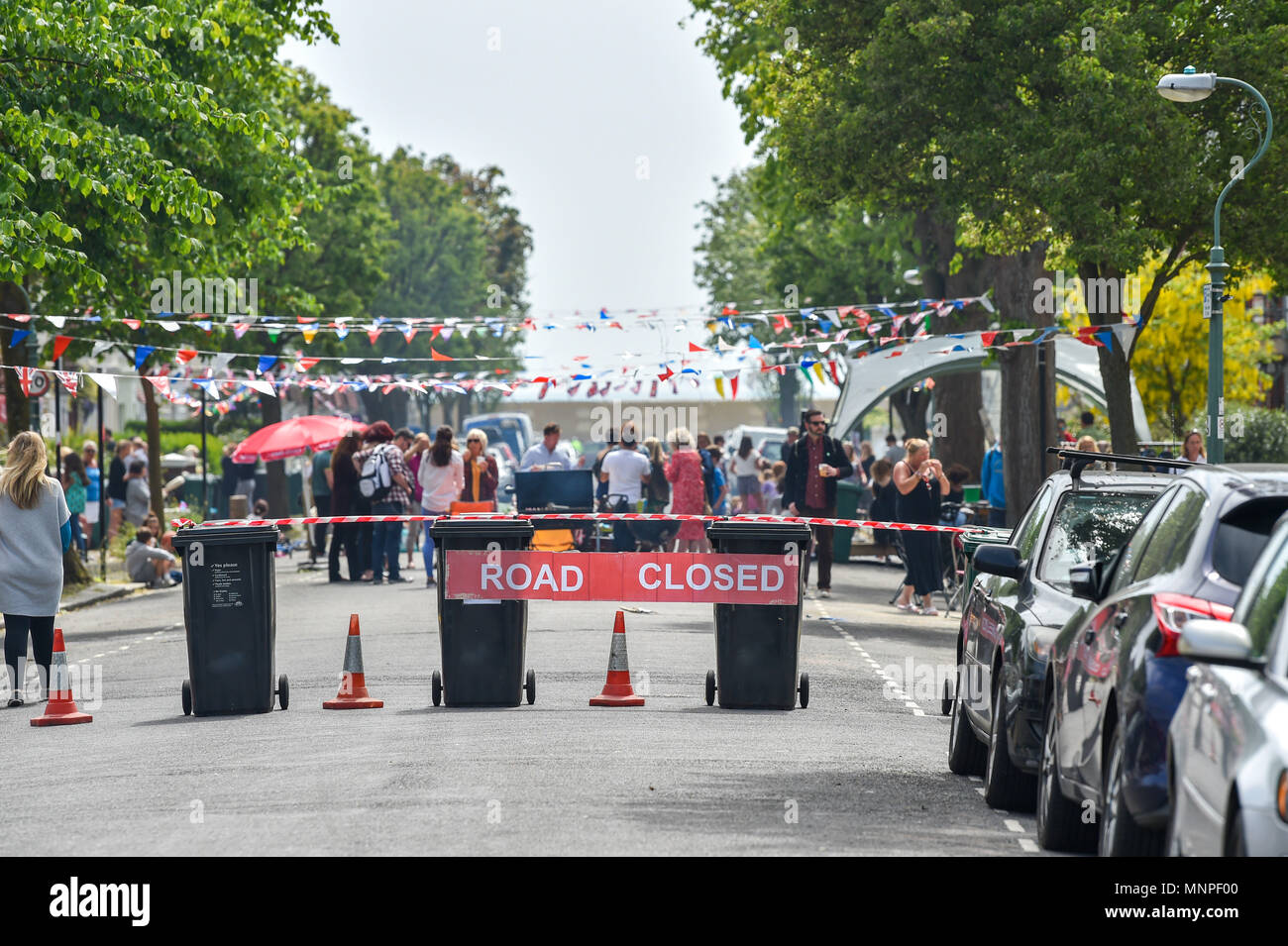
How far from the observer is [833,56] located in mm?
23406

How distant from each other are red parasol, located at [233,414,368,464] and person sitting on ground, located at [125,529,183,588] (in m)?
3.56

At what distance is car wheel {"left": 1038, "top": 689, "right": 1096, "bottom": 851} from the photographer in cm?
752

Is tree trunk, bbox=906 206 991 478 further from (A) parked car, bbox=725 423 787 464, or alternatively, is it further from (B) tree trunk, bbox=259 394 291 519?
(B) tree trunk, bbox=259 394 291 519

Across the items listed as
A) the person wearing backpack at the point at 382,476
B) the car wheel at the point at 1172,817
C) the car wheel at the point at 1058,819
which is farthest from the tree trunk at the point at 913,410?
the car wheel at the point at 1172,817

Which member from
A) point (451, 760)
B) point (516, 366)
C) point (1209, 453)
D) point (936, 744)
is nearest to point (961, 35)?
point (1209, 453)

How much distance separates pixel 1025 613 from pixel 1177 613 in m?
2.51

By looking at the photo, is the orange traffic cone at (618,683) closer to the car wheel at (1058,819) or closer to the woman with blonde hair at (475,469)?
the car wheel at (1058,819)

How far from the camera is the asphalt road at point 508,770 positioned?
7.85 m

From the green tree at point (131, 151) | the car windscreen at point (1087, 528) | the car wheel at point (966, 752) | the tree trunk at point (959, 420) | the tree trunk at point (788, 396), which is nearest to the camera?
the car windscreen at point (1087, 528)

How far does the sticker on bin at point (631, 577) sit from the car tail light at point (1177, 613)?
5856 millimetres

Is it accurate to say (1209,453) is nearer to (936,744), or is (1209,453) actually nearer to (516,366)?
(936,744)

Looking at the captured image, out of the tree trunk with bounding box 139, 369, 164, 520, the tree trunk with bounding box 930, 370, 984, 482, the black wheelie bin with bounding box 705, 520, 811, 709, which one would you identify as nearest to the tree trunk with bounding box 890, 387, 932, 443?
the tree trunk with bounding box 930, 370, 984, 482

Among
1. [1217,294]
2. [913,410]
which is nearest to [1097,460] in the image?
[1217,294]

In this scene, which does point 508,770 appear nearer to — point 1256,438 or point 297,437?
point 297,437
